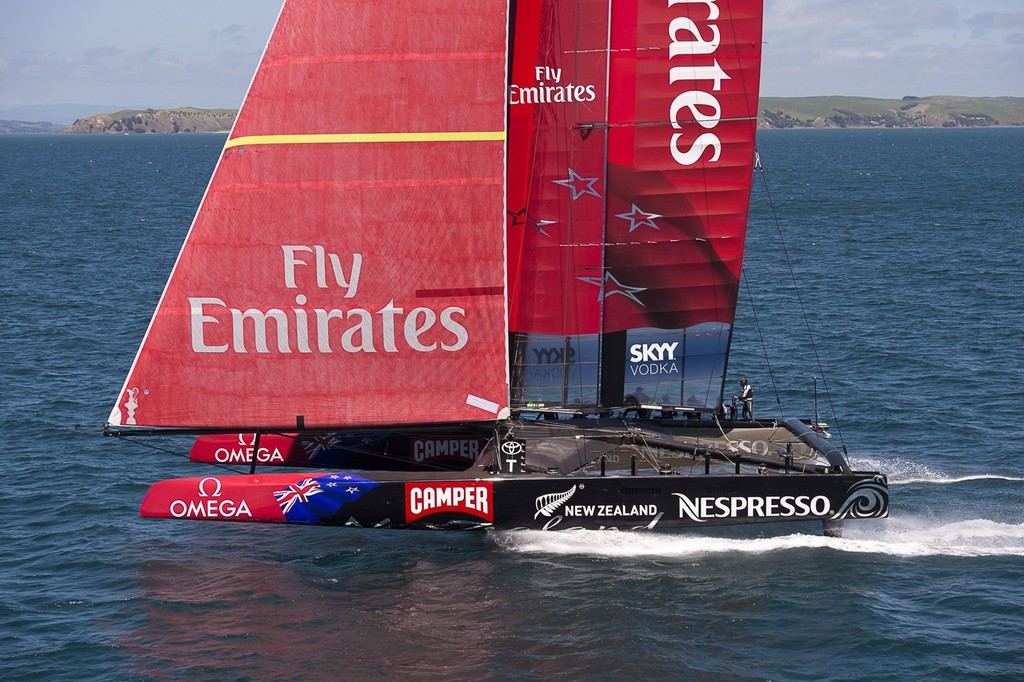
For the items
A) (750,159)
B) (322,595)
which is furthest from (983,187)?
(322,595)

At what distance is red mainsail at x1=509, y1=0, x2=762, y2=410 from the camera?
25766mm

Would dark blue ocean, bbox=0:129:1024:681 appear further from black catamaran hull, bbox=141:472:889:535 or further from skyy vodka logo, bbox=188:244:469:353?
skyy vodka logo, bbox=188:244:469:353

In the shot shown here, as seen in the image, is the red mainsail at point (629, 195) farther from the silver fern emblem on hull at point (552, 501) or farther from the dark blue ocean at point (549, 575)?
the dark blue ocean at point (549, 575)

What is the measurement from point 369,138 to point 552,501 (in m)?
7.96

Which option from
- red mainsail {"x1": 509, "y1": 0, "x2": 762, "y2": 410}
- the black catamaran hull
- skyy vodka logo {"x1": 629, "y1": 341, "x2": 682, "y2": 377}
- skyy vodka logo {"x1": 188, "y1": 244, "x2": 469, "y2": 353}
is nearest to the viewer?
skyy vodka logo {"x1": 188, "y1": 244, "x2": 469, "y2": 353}

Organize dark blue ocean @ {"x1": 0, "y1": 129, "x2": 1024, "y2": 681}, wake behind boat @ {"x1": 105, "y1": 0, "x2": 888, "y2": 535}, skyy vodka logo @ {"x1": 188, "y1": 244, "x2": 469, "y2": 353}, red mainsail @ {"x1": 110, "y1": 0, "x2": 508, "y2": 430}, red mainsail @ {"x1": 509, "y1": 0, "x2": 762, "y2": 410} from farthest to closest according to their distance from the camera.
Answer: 1. red mainsail @ {"x1": 509, "y1": 0, "x2": 762, "y2": 410}
2. skyy vodka logo @ {"x1": 188, "y1": 244, "x2": 469, "y2": 353}
3. wake behind boat @ {"x1": 105, "y1": 0, "x2": 888, "y2": 535}
4. red mainsail @ {"x1": 110, "y1": 0, "x2": 508, "y2": 430}
5. dark blue ocean @ {"x1": 0, "y1": 129, "x2": 1024, "y2": 681}

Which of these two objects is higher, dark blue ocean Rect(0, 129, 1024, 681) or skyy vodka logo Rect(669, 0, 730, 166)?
skyy vodka logo Rect(669, 0, 730, 166)

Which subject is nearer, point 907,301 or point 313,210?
point 313,210

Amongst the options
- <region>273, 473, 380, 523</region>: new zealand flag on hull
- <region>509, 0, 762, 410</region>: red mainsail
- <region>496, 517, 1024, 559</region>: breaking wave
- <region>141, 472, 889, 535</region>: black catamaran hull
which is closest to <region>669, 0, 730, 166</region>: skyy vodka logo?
<region>509, 0, 762, 410</region>: red mainsail

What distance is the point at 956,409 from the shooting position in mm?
35938

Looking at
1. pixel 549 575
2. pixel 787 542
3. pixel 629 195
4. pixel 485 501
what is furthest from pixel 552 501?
pixel 629 195

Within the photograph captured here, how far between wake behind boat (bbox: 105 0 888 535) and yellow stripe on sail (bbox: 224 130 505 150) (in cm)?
4

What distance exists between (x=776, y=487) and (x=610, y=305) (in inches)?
202

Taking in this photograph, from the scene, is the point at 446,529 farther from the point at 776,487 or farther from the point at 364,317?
the point at 776,487
